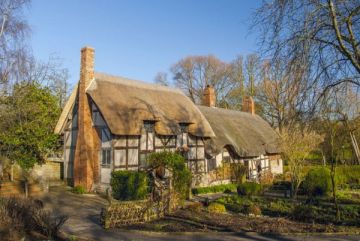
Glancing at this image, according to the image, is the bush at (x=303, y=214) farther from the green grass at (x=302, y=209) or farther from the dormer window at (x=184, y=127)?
the dormer window at (x=184, y=127)

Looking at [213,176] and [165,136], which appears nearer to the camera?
[165,136]

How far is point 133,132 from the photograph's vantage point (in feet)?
57.9

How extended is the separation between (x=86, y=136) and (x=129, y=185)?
4173 mm

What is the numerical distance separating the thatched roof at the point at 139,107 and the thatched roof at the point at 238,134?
4.05ft

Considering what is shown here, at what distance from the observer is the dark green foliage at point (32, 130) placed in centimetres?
1859

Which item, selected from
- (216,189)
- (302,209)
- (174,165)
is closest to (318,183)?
(216,189)

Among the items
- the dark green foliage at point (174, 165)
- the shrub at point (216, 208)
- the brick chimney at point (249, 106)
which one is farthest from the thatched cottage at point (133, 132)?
the brick chimney at point (249, 106)

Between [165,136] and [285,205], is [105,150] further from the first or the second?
[285,205]

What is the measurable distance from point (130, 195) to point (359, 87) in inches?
460

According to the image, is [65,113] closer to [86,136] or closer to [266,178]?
[86,136]

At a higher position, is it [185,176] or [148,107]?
[148,107]

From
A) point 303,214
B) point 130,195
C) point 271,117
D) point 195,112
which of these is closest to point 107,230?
point 130,195

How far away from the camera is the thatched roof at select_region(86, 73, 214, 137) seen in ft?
57.8

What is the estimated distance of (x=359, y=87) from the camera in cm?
745
